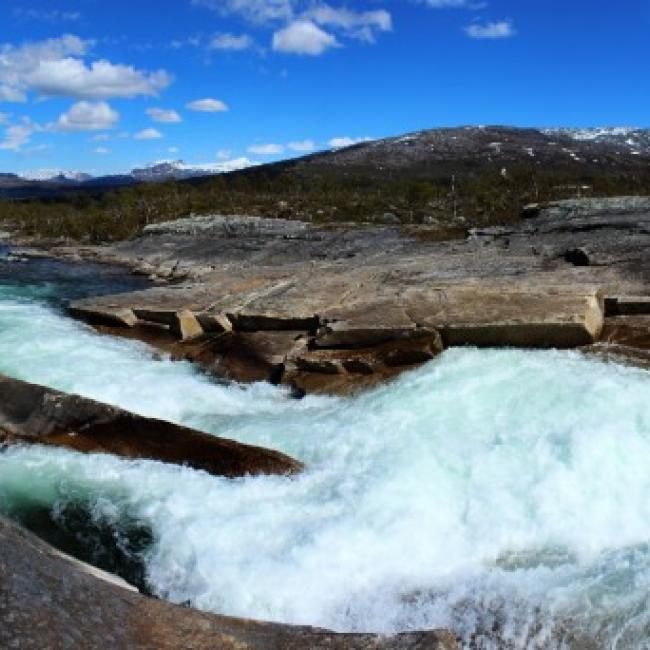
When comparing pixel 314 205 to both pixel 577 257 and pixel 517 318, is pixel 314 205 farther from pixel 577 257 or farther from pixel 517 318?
pixel 517 318

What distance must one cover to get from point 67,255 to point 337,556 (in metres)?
59.9

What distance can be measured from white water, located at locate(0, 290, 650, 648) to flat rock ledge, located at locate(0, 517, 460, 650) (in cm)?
327

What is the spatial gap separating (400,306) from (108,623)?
18.1m

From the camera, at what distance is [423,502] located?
562 inches

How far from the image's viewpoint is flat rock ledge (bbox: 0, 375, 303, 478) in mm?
15758

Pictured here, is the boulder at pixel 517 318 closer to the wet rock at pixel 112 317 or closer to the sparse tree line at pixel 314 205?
the wet rock at pixel 112 317

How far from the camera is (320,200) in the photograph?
365 feet

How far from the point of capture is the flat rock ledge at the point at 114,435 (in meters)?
15.8

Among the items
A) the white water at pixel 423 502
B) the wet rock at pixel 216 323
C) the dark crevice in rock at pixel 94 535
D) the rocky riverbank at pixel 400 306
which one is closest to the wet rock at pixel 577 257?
the rocky riverbank at pixel 400 306

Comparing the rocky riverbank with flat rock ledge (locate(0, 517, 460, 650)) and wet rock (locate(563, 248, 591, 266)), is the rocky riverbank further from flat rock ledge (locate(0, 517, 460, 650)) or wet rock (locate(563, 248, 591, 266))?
flat rock ledge (locate(0, 517, 460, 650))

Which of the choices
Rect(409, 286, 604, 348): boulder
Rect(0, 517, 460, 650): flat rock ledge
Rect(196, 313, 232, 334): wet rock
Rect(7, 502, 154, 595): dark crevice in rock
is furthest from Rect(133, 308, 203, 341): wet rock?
Rect(0, 517, 460, 650): flat rock ledge

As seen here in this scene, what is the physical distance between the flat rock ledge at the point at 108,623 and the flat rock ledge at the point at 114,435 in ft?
23.2

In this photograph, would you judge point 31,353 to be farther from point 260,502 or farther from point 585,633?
point 585,633

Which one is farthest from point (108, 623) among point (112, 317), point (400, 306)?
point (112, 317)
